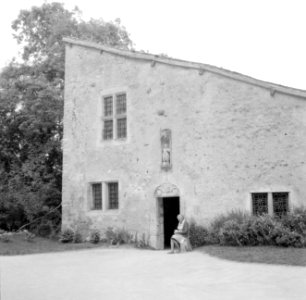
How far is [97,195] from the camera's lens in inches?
727

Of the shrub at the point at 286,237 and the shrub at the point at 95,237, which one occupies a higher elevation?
the shrub at the point at 286,237

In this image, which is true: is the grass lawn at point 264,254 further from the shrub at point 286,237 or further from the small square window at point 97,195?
the small square window at point 97,195

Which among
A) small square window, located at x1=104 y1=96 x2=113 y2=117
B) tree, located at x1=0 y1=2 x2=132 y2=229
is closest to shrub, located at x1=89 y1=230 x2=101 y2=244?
tree, located at x1=0 y1=2 x2=132 y2=229

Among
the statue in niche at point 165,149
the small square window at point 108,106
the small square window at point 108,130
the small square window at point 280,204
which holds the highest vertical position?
the small square window at point 108,106

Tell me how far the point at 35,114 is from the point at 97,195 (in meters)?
6.71

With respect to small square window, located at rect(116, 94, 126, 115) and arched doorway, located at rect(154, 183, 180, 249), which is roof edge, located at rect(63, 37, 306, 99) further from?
arched doorway, located at rect(154, 183, 180, 249)

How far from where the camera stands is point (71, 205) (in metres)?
18.9

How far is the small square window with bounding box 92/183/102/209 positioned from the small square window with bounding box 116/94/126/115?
2.96m

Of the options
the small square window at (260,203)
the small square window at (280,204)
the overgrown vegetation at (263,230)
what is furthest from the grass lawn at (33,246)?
the small square window at (280,204)

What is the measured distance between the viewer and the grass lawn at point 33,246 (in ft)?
51.0

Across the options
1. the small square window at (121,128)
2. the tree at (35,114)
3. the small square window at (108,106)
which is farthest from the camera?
the tree at (35,114)

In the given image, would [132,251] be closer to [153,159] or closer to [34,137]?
[153,159]

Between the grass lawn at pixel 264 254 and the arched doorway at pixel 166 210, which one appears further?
the arched doorway at pixel 166 210

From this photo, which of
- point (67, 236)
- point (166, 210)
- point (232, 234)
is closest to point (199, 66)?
point (166, 210)
